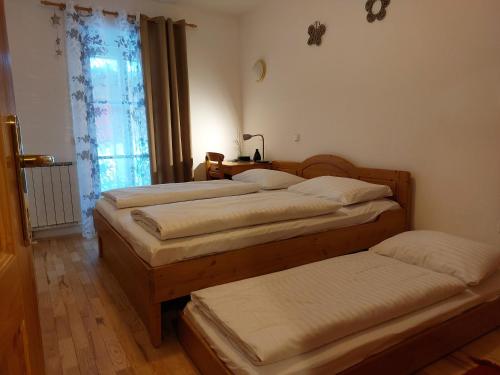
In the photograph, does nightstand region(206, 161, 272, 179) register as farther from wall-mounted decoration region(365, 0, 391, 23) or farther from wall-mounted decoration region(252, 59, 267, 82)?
wall-mounted decoration region(365, 0, 391, 23)

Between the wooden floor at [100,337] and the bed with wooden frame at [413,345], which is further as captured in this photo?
the wooden floor at [100,337]

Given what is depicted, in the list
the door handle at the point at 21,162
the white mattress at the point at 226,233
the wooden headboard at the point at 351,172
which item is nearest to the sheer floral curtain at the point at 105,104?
the white mattress at the point at 226,233

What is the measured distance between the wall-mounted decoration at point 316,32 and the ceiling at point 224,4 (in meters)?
1.04

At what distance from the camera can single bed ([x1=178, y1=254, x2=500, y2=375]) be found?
129 cm

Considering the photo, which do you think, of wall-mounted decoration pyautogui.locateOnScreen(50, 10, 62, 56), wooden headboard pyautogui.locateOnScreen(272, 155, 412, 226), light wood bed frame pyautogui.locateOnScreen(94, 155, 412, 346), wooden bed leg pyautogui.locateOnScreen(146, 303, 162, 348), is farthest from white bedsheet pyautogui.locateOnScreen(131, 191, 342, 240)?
wall-mounted decoration pyautogui.locateOnScreen(50, 10, 62, 56)

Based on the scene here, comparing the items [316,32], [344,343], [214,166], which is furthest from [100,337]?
[316,32]

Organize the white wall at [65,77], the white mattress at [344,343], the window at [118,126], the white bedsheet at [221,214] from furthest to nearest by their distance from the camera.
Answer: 1. the window at [118,126]
2. the white wall at [65,77]
3. the white bedsheet at [221,214]
4. the white mattress at [344,343]

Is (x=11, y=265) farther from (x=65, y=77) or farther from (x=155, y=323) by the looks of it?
(x=65, y=77)

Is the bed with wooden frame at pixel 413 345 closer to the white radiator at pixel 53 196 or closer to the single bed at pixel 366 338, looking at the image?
the single bed at pixel 366 338

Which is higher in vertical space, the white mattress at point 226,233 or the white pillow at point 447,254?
the white mattress at point 226,233

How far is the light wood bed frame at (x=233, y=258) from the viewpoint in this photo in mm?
1876

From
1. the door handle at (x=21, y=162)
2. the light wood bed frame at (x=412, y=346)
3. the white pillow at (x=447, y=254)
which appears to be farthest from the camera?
the white pillow at (x=447, y=254)

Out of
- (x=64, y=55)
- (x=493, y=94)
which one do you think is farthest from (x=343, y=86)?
(x=64, y=55)

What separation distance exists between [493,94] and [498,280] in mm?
1197
